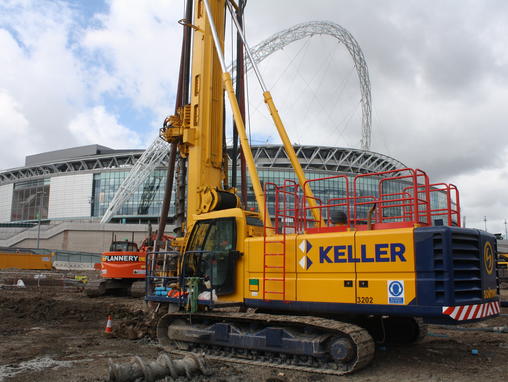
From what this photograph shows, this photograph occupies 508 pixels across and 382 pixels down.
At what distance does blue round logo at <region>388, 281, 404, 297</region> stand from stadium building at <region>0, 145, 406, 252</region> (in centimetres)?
6735

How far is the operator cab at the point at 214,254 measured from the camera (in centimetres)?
916

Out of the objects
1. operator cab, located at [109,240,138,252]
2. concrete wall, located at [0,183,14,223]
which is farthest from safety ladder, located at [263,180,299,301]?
concrete wall, located at [0,183,14,223]

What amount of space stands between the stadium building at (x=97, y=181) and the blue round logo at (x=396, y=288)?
221ft

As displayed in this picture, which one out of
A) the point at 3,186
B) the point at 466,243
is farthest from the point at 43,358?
the point at 3,186

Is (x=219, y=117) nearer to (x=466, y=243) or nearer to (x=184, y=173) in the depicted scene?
(x=184, y=173)

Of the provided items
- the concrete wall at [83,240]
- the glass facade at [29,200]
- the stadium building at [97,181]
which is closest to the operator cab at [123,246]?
the concrete wall at [83,240]

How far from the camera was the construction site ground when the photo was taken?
24.9 ft

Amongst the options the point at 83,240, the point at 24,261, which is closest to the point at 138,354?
the point at 24,261

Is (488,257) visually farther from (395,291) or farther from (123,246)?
(123,246)

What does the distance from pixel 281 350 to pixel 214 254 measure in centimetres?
238

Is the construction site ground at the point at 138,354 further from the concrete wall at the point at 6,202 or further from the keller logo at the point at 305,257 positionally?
the concrete wall at the point at 6,202

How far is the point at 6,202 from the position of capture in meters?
105

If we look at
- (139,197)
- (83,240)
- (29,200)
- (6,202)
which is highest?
(6,202)

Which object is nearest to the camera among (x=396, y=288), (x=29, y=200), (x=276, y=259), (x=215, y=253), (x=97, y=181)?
(x=396, y=288)
